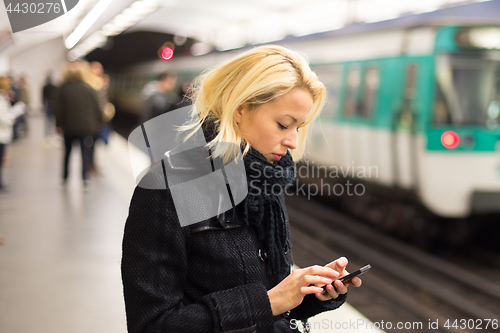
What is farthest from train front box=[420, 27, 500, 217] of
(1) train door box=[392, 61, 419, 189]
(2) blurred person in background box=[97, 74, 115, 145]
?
(2) blurred person in background box=[97, 74, 115, 145]

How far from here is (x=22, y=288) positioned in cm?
399

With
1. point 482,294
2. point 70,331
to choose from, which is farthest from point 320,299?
point 482,294

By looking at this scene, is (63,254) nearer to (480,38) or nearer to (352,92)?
(352,92)

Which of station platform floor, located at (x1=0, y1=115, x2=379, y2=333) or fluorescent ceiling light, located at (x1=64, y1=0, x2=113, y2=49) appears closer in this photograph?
station platform floor, located at (x1=0, y1=115, x2=379, y2=333)

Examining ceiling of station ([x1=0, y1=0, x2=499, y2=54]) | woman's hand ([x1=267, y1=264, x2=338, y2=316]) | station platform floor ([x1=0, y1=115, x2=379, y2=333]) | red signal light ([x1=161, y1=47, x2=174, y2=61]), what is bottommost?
station platform floor ([x1=0, y1=115, x2=379, y2=333])

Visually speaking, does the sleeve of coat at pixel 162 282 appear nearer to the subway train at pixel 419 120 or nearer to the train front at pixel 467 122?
the subway train at pixel 419 120

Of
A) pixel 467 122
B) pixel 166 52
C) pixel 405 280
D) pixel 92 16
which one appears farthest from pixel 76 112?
pixel 467 122

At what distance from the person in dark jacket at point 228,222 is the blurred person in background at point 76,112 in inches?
264

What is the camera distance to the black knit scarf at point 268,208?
5.00ft

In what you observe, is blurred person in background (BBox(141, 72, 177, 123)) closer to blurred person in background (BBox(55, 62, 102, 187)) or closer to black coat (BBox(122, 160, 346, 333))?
blurred person in background (BBox(55, 62, 102, 187))

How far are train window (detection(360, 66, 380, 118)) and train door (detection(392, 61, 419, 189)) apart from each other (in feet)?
2.16

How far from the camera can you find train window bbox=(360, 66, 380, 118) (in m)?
7.93

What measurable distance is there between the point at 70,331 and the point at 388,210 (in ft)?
20.2

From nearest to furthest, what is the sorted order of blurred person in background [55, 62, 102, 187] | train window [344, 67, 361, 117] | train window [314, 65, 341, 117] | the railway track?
the railway track, blurred person in background [55, 62, 102, 187], train window [344, 67, 361, 117], train window [314, 65, 341, 117]
